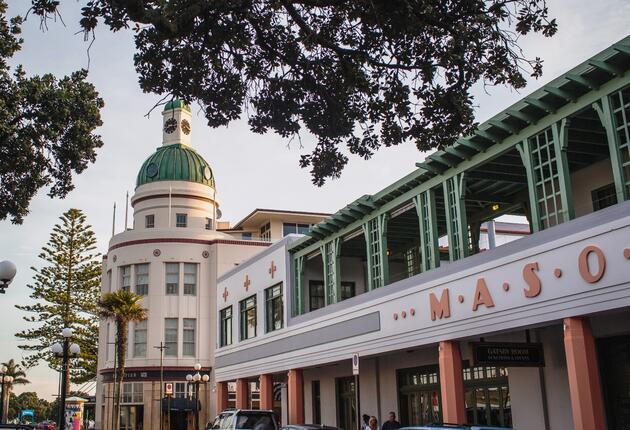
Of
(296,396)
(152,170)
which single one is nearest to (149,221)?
(152,170)

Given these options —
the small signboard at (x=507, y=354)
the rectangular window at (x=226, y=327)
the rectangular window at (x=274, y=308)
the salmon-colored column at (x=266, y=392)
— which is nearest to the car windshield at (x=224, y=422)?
the small signboard at (x=507, y=354)

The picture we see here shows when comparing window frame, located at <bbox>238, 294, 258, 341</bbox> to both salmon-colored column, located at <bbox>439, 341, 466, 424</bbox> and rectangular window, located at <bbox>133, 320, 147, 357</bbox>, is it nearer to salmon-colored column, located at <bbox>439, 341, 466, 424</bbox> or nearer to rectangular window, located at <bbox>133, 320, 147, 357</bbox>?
salmon-colored column, located at <bbox>439, 341, 466, 424</bbox>

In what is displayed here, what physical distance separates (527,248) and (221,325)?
23.4 m

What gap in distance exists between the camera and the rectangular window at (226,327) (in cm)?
3681

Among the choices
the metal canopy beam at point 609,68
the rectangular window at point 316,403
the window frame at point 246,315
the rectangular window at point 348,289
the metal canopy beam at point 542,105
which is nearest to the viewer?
the metal canopy beam at point 609,68

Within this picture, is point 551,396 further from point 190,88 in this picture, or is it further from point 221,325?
point 221,325

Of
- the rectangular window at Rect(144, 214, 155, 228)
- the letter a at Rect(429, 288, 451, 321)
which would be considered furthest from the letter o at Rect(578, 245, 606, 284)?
the rectangular window at Rect(144, 214, 155, 228)

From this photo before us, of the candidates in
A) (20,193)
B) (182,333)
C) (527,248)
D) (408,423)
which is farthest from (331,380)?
(182,333)

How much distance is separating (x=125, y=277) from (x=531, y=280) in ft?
127

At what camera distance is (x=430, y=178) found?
2080 cm

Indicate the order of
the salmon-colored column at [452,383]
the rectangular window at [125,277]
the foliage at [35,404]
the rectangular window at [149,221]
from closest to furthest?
the salmon-colored column at [452,383] < the rectangular window at [125,277] < the rectangular window at [149,221] < the foliage at [35,404]

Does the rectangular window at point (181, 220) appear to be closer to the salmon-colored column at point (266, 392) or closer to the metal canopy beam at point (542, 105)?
the salmon-colored column at point (266, 392)

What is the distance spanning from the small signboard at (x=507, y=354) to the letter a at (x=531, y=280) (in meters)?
1.48

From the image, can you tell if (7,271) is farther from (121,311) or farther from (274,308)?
(121,311)
